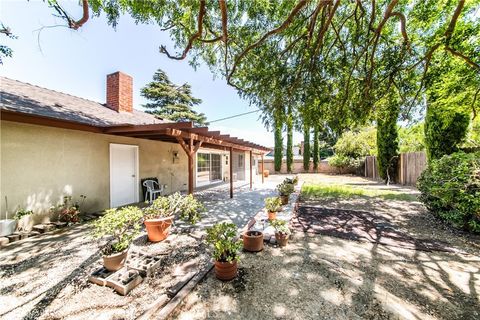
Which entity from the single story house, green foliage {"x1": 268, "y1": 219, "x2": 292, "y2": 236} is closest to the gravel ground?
the single story house

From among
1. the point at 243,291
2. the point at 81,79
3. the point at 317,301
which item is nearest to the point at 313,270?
the point at 317,301

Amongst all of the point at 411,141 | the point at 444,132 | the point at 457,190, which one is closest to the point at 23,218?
the point at 457,190

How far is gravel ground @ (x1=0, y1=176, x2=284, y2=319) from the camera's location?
212 cm

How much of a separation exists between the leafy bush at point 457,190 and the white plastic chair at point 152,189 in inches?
317

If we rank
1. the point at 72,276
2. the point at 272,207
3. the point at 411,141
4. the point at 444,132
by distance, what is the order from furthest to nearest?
1. the point at 411,141
2. the point at 444,132
3. the point at 272,207
4. the point at 72,276

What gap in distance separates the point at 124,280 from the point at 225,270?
49.1 inches

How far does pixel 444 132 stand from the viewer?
7.63 meters

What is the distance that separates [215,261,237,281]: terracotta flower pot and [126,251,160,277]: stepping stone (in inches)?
36.6

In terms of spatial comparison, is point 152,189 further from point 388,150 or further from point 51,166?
point 388,150

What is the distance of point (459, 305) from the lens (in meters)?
2.21

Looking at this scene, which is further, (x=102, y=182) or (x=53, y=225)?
(x=102, y=182)

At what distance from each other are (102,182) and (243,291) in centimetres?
537

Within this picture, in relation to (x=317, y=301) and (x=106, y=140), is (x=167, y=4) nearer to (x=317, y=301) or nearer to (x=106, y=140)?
(x=106, y=140)

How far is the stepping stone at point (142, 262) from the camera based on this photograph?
2.71m
